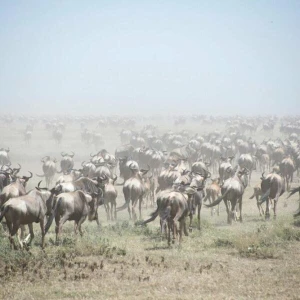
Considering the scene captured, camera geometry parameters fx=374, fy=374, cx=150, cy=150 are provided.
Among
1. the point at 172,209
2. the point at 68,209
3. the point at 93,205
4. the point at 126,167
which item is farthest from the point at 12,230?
the point at 126,167

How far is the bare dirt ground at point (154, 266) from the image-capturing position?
8352 mm

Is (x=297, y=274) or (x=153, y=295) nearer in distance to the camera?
(x=153, y=295)

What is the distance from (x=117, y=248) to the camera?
11.7 meters

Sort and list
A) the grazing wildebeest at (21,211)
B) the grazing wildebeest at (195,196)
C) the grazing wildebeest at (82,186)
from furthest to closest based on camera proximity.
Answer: the grazing wildebeest at (82,186) < the grazing wildebeest at (195,196) < the grazing wildebeest at (21,211)

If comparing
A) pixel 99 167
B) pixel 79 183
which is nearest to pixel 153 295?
pixel 79 183

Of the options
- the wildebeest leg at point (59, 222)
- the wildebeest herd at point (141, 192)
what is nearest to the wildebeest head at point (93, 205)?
the wildebeest herd at point (141, 192)

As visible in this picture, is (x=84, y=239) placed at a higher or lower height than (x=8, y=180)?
lower

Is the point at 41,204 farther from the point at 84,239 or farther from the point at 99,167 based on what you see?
the point at 99,167

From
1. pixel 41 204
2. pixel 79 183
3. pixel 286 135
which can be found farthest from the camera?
pixel 286 135

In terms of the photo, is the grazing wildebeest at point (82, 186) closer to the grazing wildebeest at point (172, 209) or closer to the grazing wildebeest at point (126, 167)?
the grazing wildebeest at point (172, 209)

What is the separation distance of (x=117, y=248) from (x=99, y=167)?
12155 mm

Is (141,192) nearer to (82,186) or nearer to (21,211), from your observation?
(82,186)

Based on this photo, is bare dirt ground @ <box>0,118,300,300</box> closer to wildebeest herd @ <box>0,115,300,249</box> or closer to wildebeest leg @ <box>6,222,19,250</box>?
wildebeest leg @ <box>6,222,19,250</box>

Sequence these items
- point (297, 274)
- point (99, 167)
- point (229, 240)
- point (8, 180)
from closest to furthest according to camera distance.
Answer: point (297, 274) < point (229, 240) < point (8, 180) < point (99, 167)
